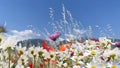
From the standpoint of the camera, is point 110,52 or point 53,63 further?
point 53,63

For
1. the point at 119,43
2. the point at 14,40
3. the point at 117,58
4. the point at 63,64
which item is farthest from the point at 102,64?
the point at 119,43

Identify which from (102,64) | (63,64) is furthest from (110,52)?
(63,64)

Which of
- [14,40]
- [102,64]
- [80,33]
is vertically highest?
[80,33]

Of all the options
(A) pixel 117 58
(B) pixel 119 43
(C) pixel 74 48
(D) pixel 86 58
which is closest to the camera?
(A) pixel 117 58

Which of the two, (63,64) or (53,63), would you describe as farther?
(53,63)

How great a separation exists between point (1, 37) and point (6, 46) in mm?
311

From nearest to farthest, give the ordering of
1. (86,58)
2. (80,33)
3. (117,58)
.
→ (117,58), (86,58), (80,33)

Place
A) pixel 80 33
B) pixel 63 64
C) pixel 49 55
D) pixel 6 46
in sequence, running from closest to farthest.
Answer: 1. pixel 6 46
2. pixel 49 55
3. pixel 63 64
4. pixel 80 33

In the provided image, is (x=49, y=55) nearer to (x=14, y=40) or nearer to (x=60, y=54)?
(x=60, y=54)

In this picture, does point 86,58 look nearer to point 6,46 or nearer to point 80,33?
point 6,46

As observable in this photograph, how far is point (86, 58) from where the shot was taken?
2705 millimetres

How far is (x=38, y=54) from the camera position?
274 cm

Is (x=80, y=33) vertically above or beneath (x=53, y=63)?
above

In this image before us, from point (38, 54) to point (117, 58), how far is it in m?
0.73
